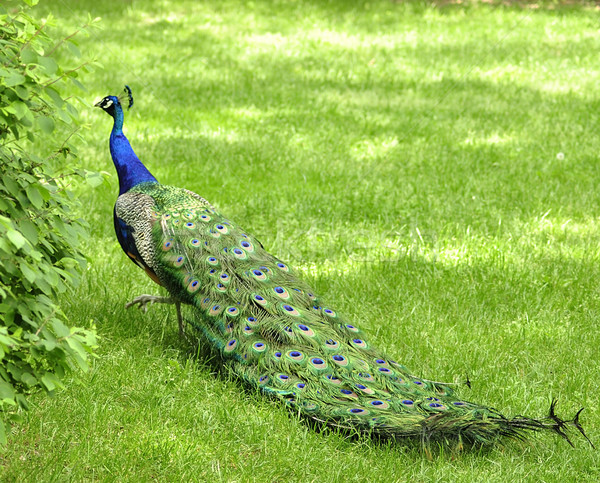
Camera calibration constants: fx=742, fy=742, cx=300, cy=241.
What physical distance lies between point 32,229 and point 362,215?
421 cm

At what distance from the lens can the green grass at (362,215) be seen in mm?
3527

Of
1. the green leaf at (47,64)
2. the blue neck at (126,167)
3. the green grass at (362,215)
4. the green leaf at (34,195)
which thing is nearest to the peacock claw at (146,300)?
the green grass at (362,215)

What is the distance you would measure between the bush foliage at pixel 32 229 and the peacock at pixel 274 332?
1.34 m

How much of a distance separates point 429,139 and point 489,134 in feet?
2.43

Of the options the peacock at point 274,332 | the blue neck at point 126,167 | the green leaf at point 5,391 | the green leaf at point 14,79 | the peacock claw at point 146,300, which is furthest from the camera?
the blue neck at point 126,167

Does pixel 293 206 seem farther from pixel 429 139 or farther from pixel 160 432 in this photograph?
pixel 160 432

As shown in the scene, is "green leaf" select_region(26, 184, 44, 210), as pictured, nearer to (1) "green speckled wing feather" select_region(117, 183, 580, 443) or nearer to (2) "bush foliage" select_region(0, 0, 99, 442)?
(2) "bush foliage" select_region(0, 0, 99, 442)

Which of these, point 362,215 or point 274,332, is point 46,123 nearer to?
point 274,332

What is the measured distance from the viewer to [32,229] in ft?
8.38

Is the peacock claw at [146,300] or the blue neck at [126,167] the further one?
the blue neck at [126,167]

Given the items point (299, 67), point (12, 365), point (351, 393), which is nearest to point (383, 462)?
point (351, 393)

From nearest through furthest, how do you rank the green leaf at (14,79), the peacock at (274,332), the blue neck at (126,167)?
the green leaf at (14,79), the peacock at (274,332), the blue neck at (126,167)

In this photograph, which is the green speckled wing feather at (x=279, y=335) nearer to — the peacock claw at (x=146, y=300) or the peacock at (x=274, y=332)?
the peacock at (x=274, y=332)

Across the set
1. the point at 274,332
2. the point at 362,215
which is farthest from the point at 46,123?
the point at 362,215
